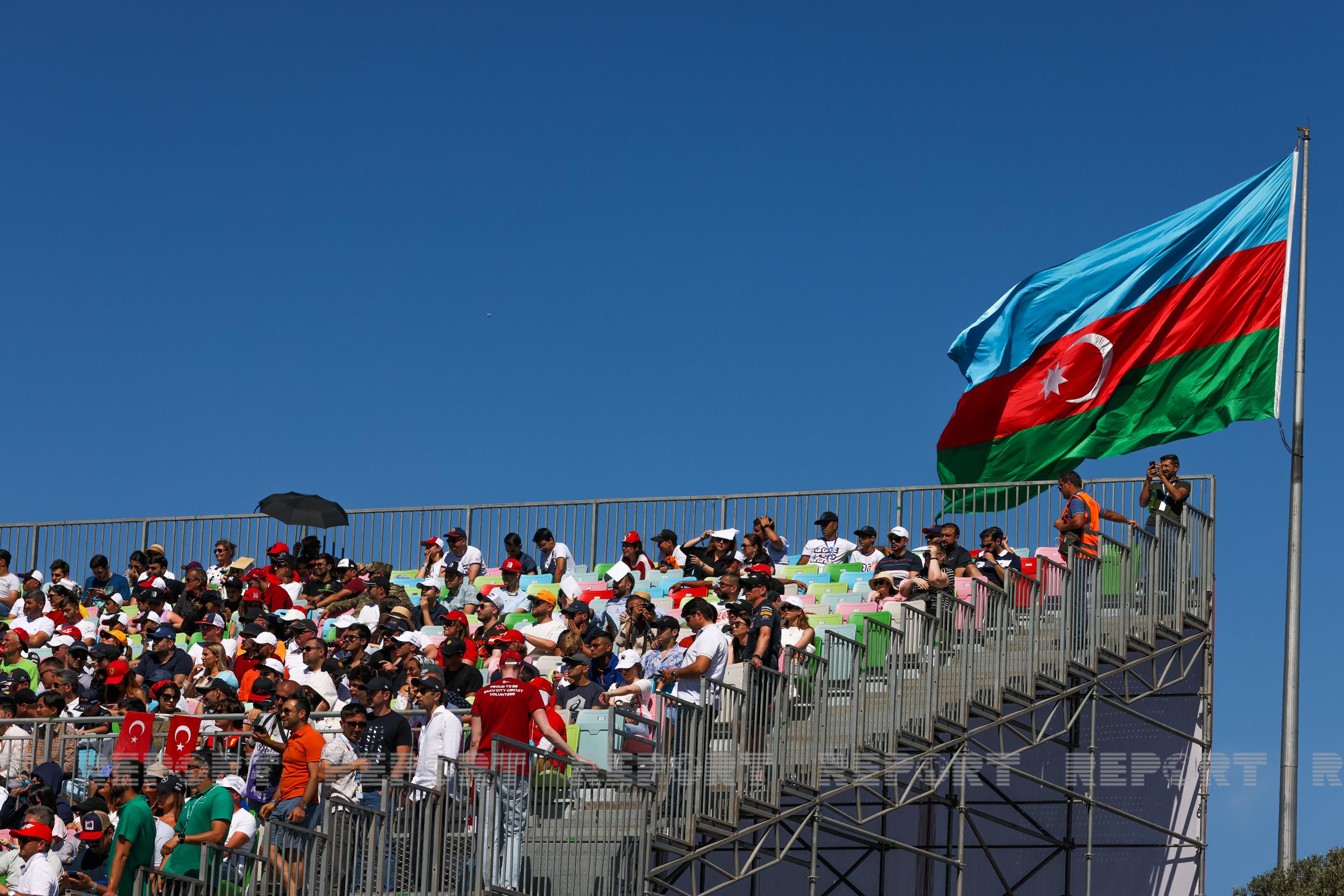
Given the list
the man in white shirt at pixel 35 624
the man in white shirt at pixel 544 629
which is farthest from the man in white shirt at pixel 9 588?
the man in white shirt at pixel 544 629

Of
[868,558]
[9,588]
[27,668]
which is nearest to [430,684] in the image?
[27,668]

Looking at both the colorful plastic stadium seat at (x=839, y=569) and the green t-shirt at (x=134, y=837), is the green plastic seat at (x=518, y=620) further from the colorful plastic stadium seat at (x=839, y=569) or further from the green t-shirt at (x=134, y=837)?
the green t-shirt at (x=134, y=837)

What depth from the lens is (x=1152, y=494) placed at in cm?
2128

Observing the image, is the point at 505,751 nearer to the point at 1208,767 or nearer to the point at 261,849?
the point at 261,849

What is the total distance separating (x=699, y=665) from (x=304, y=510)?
1158cm

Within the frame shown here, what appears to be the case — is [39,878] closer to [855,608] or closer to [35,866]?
[35,866]

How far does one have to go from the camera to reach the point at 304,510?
2609 cm

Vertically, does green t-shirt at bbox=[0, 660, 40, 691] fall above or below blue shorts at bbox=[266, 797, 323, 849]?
above

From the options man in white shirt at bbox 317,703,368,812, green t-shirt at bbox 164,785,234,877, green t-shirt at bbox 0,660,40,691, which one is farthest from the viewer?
green t-shirt at bbox 0,660,40,691

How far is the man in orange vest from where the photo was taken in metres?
20.0

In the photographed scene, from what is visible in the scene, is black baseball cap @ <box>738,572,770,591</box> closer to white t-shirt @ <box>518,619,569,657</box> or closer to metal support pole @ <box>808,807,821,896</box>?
white t-shirt @ <box>518,619,569,657</box>

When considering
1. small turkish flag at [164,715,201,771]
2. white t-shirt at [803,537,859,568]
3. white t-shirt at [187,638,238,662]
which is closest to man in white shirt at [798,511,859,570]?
white t-shirt at [803,537,859,568]

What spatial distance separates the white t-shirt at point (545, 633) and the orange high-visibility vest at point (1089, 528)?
4745 millimetres

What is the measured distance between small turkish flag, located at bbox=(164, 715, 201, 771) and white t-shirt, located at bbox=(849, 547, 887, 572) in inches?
319
